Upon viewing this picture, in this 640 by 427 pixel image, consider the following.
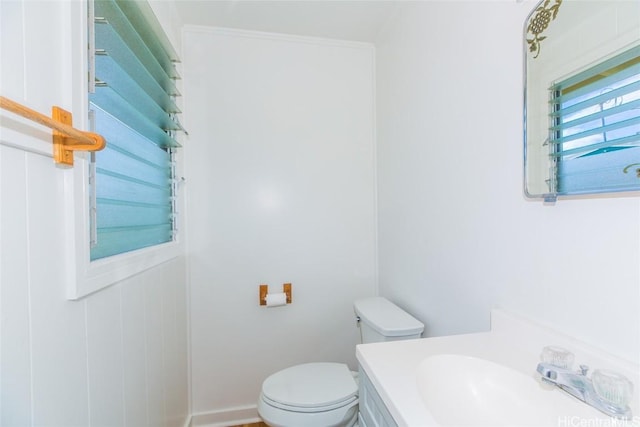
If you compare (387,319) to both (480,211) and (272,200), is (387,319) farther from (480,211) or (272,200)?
(272,200)

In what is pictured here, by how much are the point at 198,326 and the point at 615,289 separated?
1849 millimetres

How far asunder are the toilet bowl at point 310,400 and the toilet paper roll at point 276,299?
422mm

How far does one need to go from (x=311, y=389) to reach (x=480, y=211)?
105 centimetres

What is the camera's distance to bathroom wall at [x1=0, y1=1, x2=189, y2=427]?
544 millimetres

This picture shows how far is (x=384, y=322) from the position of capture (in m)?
1.34

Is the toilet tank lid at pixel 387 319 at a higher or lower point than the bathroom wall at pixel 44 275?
→ lower

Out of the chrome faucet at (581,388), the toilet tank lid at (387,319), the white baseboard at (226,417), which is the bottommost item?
the white baseboard at (226,417)

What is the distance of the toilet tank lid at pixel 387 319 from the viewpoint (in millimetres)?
1275

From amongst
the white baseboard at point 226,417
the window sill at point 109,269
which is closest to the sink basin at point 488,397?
the window sill at point 109,269

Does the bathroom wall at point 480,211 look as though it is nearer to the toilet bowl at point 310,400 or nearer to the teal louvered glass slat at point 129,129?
the toilet bowl at point 310,400

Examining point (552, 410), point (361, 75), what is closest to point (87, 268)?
point (552, 410)

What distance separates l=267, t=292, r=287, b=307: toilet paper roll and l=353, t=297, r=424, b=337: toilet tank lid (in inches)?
18.2

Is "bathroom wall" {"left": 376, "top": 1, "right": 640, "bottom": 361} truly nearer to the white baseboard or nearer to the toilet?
the toilet

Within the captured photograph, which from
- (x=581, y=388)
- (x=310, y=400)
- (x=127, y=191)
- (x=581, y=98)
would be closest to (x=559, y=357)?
(x=581, y=388)
